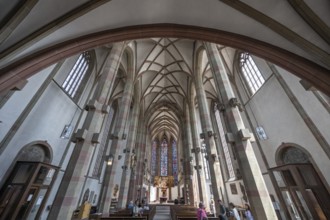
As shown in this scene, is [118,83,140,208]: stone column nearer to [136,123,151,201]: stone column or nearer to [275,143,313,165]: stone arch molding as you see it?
[136,123,151,201]: stone column

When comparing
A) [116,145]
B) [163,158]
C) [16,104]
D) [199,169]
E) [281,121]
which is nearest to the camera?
[16,104]

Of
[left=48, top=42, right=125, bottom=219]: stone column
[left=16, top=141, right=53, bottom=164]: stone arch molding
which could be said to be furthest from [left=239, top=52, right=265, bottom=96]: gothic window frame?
[left=16, top=141, right=53, bottom=164]: stone arch molding

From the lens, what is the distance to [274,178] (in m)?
7.91

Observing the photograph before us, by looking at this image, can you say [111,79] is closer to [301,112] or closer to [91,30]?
[91,30]

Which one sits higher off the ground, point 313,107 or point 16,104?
point 16,104

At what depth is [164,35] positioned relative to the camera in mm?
5473

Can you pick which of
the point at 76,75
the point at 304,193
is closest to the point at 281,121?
the point at 304,193

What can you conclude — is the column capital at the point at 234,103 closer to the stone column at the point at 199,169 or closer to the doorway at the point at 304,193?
the doorway at the point at 304,193

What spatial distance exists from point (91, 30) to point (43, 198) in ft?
32.2

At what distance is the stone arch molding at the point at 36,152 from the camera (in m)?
7.21

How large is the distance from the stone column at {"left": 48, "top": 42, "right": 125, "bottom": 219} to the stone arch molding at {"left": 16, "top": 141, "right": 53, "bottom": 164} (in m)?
4.38

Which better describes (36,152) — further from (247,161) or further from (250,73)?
(250,73)

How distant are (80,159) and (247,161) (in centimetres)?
578

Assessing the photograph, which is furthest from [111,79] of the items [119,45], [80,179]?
[80,179]
